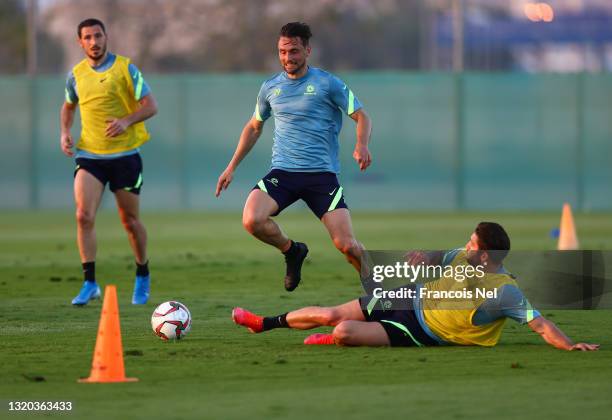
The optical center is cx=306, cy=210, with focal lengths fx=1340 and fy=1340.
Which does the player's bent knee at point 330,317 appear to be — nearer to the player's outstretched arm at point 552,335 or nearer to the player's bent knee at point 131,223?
the player's outstretched arm at point 552,335

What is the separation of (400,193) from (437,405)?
23.6 m

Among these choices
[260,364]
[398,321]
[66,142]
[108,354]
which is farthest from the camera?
[66,142]

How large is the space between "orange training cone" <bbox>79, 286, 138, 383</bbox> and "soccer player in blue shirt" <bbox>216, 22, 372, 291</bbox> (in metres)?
3.29

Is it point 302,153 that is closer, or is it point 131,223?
point 302,153

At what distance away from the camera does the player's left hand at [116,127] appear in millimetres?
12211

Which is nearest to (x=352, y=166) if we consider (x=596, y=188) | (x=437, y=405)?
(x=596, y=188)

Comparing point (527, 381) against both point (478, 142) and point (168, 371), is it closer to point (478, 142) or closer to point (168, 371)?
point (168, 371)

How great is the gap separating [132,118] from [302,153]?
2037 millimetres

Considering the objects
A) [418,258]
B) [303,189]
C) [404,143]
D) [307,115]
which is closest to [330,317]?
[418,258]

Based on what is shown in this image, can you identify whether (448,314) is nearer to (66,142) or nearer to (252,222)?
(252,222)

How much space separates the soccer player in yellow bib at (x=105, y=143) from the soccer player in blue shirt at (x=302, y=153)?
1.60 m

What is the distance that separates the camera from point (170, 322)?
9.74 m

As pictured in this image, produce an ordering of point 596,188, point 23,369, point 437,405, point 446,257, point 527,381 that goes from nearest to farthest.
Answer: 1. point 437,405
2. point 527,381
3. point 23,369
4. point 446,257
5. point 596,188

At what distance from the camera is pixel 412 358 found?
879cm
